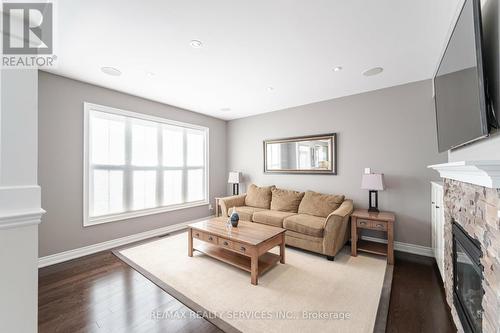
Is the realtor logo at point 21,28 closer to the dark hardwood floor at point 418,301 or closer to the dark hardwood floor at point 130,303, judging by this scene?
the dark hardwood floor at point 130,303

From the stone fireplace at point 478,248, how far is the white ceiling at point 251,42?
1456mm

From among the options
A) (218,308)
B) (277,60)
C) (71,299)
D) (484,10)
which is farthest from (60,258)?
(484,10)

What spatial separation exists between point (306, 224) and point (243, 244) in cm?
109

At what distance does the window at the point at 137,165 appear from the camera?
3.23 m

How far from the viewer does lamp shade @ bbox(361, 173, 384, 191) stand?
303 centimetres

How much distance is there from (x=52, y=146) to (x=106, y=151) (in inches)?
25.7

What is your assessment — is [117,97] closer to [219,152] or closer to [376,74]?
[219,152]

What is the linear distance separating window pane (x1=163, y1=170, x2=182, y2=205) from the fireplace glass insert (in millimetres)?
4137

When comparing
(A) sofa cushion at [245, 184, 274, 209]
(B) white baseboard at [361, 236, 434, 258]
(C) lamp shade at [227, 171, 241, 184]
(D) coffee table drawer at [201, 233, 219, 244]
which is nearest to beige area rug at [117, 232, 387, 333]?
(D) coffee table drawer at [201, 233, 219, 244]

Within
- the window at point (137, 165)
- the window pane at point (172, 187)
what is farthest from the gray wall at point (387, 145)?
the window pane at point (172, 187)

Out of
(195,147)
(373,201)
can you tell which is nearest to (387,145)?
(373,201)

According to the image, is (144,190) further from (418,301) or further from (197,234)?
(418,301)

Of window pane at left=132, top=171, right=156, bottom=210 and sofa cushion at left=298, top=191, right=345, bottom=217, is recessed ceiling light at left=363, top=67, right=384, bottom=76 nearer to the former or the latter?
sofa cushion at left=298, top=191, right=345, bottom=217

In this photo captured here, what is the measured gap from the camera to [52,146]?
281 cm
